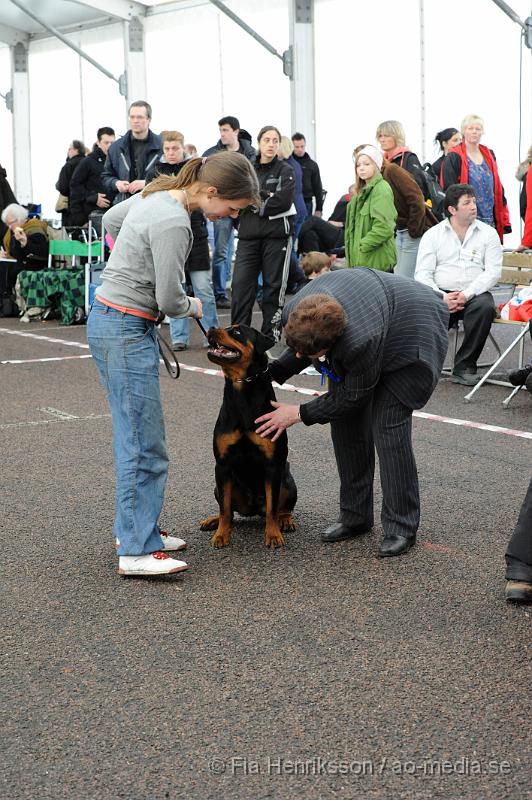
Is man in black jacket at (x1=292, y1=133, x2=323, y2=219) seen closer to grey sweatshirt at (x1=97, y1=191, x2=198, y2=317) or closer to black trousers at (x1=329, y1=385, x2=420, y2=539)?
black trousers at (x1=329, y1=385, x2=420, y2=539)

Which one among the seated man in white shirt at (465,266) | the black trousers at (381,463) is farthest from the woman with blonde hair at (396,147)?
the black trousers at (381,463)

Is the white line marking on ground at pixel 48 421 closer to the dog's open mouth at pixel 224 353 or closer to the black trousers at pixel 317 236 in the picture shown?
the dog's open mouth at pixel 224 353

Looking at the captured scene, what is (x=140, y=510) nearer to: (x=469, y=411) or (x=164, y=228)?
(x=164, y=228)

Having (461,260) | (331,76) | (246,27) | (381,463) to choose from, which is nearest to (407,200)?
(461,260)

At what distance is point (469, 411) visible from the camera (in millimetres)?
6832

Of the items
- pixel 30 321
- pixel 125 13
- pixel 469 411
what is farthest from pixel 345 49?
pixel 469 411

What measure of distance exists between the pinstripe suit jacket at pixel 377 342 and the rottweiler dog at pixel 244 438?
13 centimetres

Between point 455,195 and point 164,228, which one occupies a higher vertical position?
point 455,195

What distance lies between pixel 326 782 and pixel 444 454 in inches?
134

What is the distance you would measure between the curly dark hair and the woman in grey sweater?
0.38 meters

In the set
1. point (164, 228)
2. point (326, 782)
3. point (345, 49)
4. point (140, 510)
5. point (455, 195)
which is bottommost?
point (326, 782)

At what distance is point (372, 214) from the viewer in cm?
776

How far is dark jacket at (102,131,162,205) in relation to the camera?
10.5 m

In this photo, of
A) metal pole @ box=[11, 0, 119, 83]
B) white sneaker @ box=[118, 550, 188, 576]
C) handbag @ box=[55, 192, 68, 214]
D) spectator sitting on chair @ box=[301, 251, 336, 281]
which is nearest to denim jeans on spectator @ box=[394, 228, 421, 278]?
spectator sitting on chair @ box=[301, 251, 336, 281]
